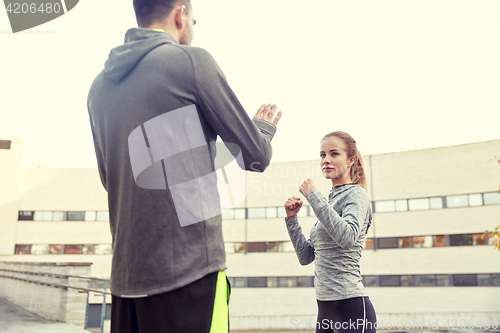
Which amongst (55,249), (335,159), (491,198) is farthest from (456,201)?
(55,249)

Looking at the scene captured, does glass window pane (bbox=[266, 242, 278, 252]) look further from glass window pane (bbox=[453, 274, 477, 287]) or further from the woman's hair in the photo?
the woman's hair

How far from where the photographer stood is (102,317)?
7.40 metres

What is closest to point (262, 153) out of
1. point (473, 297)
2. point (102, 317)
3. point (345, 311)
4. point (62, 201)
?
point (345, 311)

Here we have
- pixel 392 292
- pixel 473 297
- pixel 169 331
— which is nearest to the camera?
pixel 169 331

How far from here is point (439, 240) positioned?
102 feet

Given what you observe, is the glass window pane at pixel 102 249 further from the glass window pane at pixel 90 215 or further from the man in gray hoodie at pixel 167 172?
the man in gray hoodie at pixel 167 172

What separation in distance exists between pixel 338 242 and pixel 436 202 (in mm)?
32433

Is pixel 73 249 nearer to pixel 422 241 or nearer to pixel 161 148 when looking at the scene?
pixel 422 241

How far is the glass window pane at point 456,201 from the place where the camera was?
100ft

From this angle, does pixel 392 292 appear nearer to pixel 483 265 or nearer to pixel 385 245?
pixel 385 245

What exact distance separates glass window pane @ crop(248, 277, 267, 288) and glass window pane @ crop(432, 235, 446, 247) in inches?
523

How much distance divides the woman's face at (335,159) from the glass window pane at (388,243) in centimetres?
3186

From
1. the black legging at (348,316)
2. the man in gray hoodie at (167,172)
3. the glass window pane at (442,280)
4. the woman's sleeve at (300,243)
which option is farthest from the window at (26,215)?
the man in gray hoodie at (167,172)

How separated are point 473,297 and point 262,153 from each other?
33.0 m
